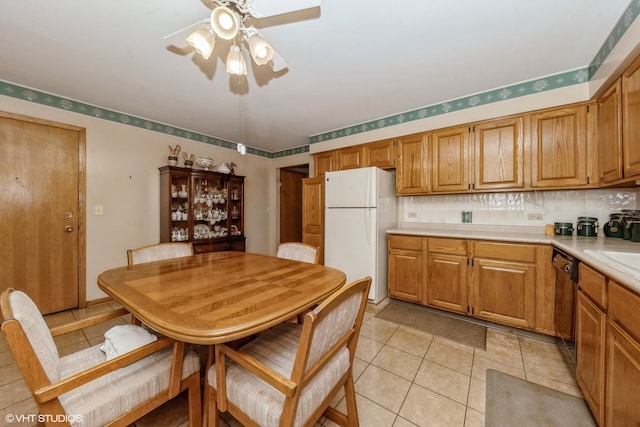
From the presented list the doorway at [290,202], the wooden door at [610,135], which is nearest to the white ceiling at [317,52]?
the wooden door at [610,135]

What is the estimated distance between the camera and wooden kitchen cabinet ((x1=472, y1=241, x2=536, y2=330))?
207cm

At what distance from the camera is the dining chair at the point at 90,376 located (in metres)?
0.74

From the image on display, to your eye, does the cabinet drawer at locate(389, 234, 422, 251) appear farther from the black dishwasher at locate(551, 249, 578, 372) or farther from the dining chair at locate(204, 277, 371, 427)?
the dining chair at locate(204, 277, 371, 427)

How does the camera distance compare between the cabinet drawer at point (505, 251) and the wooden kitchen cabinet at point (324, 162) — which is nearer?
the cabinet drawer at point (505, 251)

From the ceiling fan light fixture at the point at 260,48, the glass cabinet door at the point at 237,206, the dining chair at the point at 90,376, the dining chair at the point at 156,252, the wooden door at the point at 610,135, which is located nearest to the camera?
the dining chair at the point at 90,376

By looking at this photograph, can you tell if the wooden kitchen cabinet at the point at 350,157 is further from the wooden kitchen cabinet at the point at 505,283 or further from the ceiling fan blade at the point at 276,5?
the ceiling fan blade at the point at 276,5

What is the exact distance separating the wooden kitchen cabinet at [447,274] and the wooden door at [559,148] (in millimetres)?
923

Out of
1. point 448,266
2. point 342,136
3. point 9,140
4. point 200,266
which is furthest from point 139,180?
point 448,266

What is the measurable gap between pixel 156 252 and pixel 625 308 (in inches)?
107

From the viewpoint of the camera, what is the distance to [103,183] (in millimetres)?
2859

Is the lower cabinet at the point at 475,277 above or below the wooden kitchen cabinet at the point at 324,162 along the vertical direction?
below

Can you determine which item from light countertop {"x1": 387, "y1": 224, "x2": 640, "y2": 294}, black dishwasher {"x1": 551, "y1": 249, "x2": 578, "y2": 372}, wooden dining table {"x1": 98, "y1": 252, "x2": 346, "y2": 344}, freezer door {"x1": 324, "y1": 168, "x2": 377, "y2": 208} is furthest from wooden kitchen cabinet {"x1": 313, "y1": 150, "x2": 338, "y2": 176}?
black dishwasher {"x1": 551, "y1": 249, "x2": 578, "y2": 372}

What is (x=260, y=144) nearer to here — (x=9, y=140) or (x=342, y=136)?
(x=342, y=136)

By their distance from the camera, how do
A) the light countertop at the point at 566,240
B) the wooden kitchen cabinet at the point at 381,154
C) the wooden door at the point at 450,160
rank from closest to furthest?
the light countertop at the point at 566,240
the wooden door at the point at 450,160
the wooden kitchen cabinet at the point at 381,154
